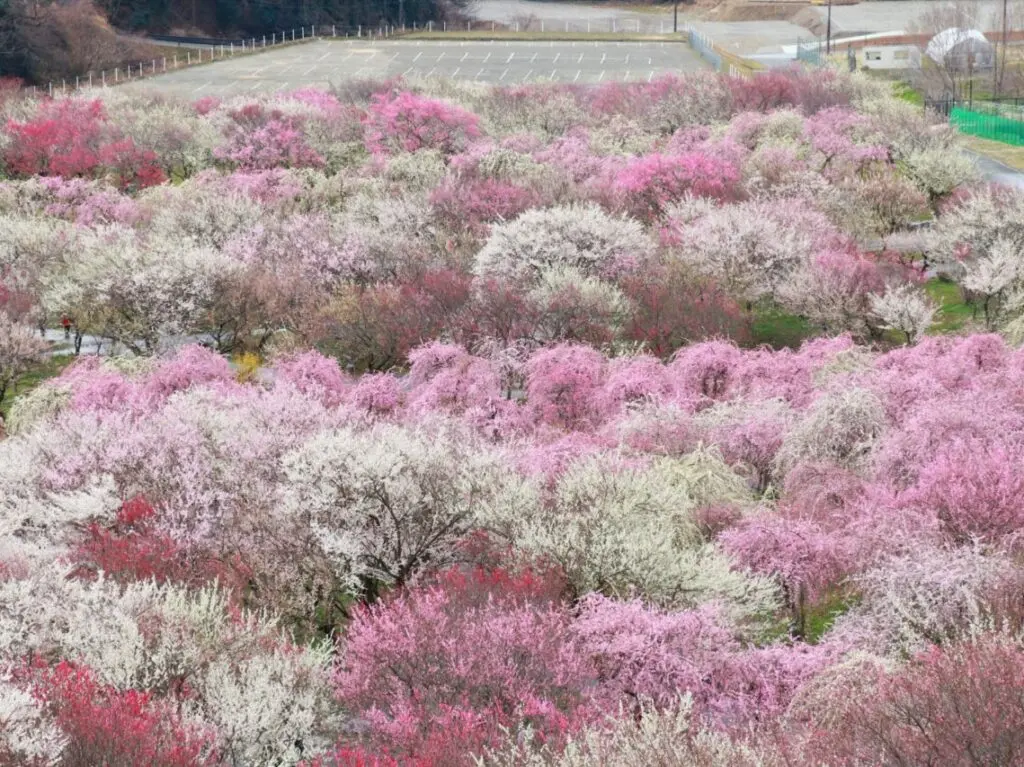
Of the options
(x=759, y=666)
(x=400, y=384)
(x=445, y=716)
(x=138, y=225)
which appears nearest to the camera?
(x=445, y=716)

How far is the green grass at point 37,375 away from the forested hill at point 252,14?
3082 inches

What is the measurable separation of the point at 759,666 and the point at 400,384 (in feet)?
58.6

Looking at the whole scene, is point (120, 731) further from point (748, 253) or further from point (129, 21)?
point (129, 21)

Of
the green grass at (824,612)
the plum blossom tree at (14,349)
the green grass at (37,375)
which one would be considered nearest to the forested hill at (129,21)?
the green grass at (37,375)

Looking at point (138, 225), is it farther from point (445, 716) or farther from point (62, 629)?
point (445, 716)

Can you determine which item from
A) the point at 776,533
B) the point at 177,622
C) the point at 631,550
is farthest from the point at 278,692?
the point at 776,533

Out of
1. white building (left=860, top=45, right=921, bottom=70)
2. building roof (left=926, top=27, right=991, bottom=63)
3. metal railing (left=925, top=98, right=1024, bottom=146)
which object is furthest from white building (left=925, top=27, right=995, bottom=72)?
metal railing (left=925, top=98, right=1024, bottom=146)

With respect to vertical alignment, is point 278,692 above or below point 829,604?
above

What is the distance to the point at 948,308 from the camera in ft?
Answer: 139

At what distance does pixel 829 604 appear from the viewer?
74.4 ft

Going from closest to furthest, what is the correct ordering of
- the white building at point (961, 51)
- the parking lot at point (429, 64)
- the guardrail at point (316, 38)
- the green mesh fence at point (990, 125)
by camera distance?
1. the green mesh fence at point (990, 125)
2. the white building at point (961, 51)
3. the parking lot at point (429, 64)
4. the guardrail at point (316, 38)

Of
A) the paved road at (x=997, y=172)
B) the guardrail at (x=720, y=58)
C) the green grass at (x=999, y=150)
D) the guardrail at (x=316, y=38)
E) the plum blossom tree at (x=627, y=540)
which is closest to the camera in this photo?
the plum blossom tree at (x=627, y=540)

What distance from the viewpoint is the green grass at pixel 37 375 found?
38844mm

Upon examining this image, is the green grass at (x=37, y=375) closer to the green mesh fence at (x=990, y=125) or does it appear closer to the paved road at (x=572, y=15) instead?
the green mesh fence at (x=990, y=125)
